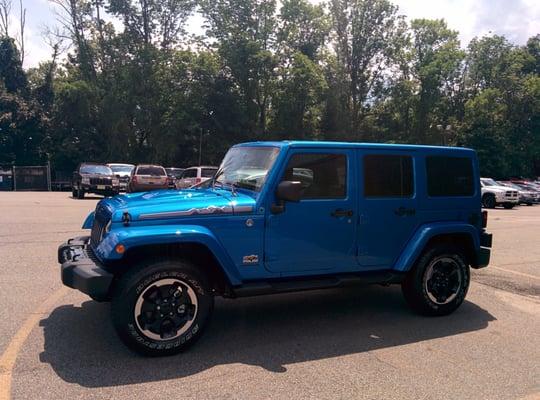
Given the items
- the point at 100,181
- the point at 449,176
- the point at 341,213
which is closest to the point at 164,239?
the point at 341,213

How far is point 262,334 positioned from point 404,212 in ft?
6.72

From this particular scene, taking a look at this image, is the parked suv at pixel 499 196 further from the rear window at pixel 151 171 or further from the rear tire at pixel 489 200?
the rear window at pixel 151 171

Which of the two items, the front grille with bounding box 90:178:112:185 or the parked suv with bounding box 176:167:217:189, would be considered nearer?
the parked suv with bounding box 176:167:217:189

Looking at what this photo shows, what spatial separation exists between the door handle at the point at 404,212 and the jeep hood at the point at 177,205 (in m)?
1.71

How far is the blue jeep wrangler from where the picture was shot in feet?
13.8

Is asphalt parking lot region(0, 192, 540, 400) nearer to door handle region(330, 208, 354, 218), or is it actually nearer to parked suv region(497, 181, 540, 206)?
door handle region(330, 208, 354, 218)

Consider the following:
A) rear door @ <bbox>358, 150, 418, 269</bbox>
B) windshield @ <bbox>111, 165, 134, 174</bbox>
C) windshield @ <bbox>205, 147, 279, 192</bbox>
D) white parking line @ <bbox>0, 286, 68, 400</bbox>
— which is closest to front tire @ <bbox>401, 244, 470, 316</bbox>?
rear door @ <bbox>358, 150, 418, 269</bbox>

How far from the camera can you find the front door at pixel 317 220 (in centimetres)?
469

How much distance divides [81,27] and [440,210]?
51484mm

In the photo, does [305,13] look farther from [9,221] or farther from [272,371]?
[272,371]

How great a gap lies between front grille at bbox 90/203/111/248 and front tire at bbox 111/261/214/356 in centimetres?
64

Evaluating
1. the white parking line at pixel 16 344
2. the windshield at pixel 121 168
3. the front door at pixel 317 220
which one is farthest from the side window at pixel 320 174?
the windshield at pixel 121 168

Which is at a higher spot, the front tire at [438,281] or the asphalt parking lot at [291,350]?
the front tire at [438,281]

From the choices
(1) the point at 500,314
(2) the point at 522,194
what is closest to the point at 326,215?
(1) the point at 500,314
